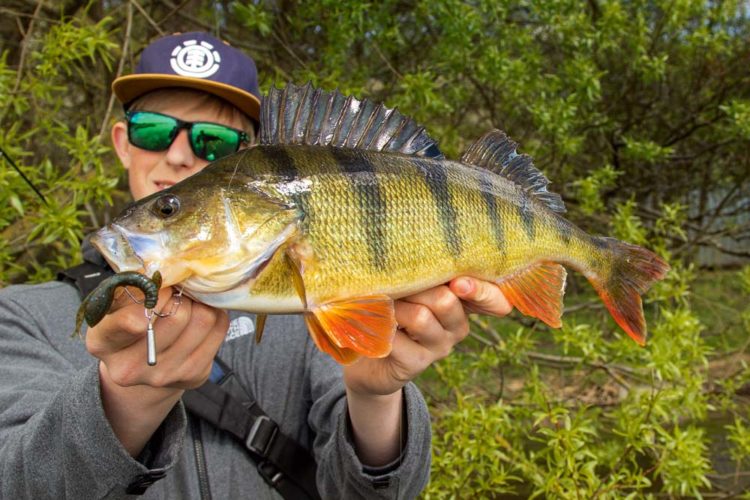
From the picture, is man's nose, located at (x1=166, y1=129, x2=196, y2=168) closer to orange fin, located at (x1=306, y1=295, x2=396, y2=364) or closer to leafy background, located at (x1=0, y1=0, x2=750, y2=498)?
leafy background, located at (x1=0, y1=0, x2=750, y2=498)

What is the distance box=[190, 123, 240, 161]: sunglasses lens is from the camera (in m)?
2.32

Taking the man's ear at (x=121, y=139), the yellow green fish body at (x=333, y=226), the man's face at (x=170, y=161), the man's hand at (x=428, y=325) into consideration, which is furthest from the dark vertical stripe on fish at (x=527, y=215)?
the man's ear at (x=121, y=139)

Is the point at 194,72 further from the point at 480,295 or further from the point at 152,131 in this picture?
the point at 480,295

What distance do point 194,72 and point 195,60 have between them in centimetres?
7

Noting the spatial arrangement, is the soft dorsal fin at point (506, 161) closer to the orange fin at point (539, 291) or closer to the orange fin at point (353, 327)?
the orange fin at point (539, 291)

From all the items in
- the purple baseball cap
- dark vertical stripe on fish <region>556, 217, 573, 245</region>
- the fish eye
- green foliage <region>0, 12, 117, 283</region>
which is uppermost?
the fish eye

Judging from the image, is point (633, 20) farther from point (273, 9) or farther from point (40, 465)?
point (40, 465)

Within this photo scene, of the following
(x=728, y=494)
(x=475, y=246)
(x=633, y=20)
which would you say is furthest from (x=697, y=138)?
(x=475, y=246)

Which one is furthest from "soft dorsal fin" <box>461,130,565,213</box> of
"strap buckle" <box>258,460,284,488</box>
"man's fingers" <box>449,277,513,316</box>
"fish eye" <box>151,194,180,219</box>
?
"strap buckle" <box>258,460,284,488</box>

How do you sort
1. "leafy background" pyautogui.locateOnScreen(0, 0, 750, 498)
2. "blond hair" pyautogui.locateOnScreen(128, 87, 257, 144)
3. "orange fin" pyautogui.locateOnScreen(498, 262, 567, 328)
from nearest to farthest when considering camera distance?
"orange fin" pyautogui.locateOnScreen(498, 262, 567, 328), "blond hair" pyautogui.locateOnScreen(128, 87, 257, 144), "leafy background" pyautogui.locateOnScreen(0, 0, 750, 498)

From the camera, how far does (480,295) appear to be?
158 centimetres

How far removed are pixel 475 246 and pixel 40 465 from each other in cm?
114

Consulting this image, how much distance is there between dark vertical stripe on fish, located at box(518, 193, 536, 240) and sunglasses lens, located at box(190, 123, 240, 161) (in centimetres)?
116

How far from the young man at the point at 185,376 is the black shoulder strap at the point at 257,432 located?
0.05 m
